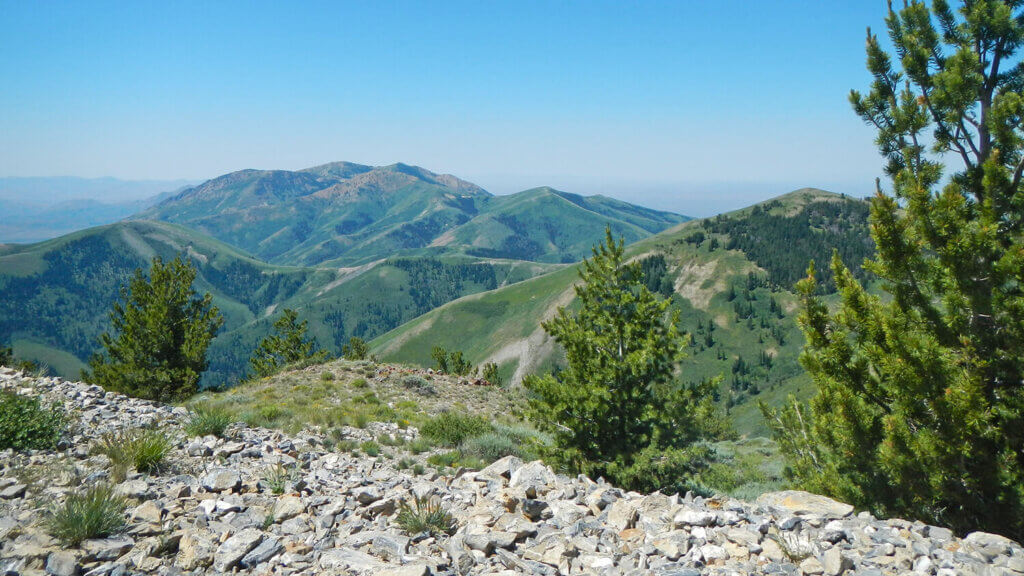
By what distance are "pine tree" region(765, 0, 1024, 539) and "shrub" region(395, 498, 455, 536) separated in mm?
6606

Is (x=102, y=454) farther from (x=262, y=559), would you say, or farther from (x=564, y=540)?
(x=564, y=540)

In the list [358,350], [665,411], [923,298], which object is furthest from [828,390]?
[358,350]

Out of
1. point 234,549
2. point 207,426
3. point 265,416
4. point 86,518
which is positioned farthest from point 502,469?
point 265,416

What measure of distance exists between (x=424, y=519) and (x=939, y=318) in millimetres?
8406

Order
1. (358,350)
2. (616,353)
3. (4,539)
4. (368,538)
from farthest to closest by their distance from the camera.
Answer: (358,350) → (616,353) → (368,538) → (4,539)

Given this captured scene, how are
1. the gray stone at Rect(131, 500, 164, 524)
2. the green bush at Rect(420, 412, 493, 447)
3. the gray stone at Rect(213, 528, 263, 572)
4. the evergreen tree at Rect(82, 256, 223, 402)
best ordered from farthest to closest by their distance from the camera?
the evergreen tree at Rect(82, 256, 223, 402) < the green bush at Rect(420, 412, 493, 447) < the gray stone at Rect(131, 500, 164, 524) < the gray stone at Rect(213, 528, 263, 572)

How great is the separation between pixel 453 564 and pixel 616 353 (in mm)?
7629

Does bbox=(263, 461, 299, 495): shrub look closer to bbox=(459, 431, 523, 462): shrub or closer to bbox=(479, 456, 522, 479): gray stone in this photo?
bbox=(479, 456, 522, 479): gray stone

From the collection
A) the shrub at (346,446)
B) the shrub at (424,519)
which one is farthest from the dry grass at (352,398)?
the shrub at (424,519)

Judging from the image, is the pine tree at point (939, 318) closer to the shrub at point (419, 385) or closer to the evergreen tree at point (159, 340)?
the shrub at point (419, 385)

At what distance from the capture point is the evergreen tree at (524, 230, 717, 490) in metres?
11.3

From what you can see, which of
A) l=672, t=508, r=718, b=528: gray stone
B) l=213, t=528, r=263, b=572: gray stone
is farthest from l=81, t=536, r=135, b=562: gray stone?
l=672, t=508, r=718, b=528: gray stone

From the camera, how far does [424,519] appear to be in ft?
22.2

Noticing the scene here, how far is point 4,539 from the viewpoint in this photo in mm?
5723
